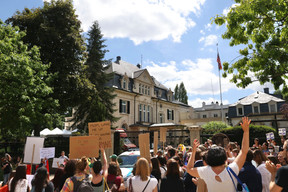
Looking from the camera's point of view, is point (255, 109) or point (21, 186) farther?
point (255, 109)

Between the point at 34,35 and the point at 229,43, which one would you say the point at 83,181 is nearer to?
the point at 229,43

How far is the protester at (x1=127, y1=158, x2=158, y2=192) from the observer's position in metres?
3.73

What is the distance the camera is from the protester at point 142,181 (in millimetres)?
3729

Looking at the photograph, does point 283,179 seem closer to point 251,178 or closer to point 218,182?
point 218,182

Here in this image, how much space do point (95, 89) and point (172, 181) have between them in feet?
74.3

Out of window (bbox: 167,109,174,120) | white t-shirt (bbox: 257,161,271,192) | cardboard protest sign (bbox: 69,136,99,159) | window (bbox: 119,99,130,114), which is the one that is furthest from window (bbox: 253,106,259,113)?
cardboard protest sign (bbox: 69,136,99,159)

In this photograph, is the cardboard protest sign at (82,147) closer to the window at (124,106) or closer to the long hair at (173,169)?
the long hair at (173,169)

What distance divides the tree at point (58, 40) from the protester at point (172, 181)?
2075 cm

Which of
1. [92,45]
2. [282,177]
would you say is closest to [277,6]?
[282,177]

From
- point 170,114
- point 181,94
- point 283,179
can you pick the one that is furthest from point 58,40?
point 181,94

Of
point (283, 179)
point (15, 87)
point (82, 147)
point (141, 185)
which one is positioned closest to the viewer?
point (283, 179)

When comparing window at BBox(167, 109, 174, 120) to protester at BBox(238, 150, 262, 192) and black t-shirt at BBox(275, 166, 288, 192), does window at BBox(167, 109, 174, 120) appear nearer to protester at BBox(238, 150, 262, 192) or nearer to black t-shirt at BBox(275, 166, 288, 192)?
protester at BBox(238, 150, 262, 192)

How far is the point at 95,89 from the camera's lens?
25703 millimetres

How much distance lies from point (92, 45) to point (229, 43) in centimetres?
2244
